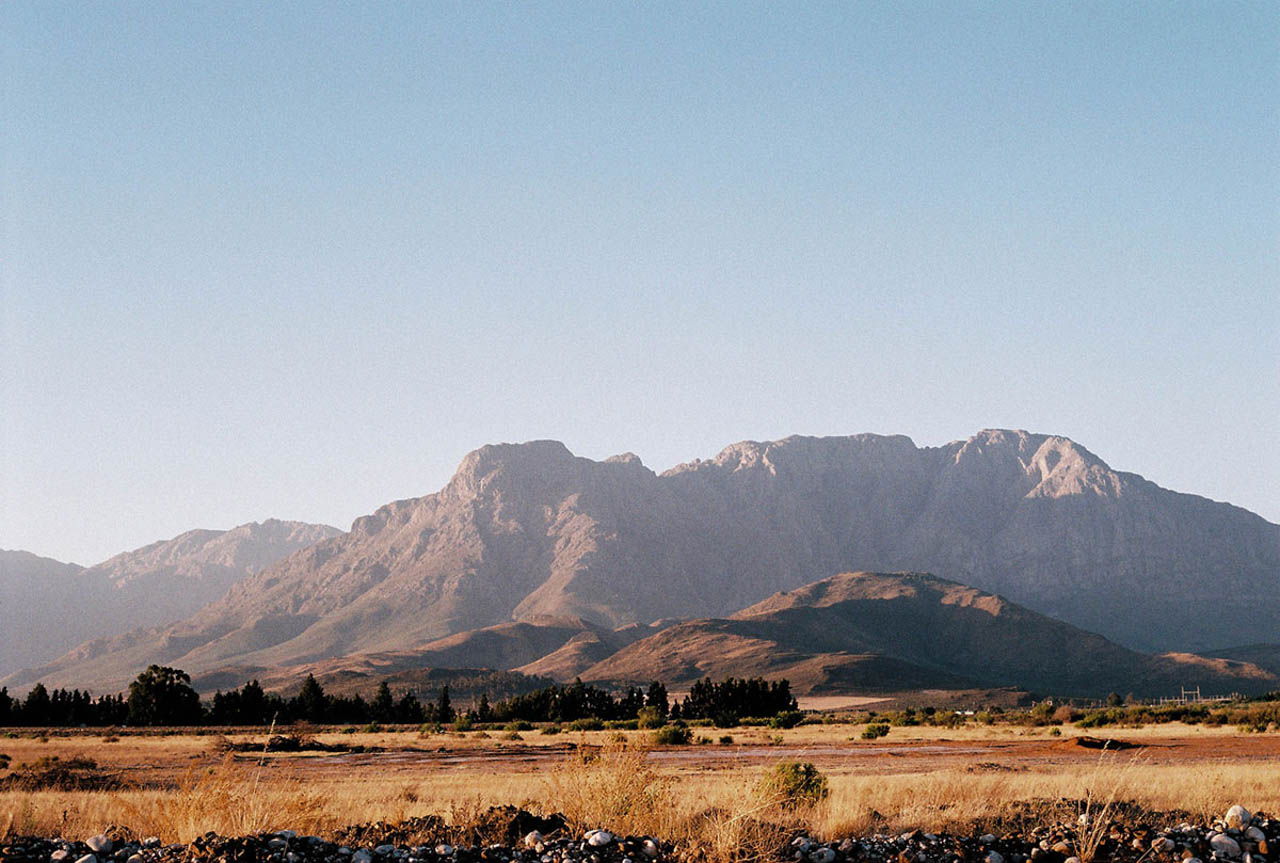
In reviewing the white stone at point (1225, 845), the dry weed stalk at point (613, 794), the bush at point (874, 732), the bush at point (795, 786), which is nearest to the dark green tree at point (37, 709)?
the bush at point (874, 732)

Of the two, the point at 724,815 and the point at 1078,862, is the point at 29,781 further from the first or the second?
the point at 1078,862

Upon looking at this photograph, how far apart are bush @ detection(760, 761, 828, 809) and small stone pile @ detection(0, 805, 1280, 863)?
252 cm

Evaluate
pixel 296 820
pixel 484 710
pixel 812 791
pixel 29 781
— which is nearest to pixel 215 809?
pixel 296 820

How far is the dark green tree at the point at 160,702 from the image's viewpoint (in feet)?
326

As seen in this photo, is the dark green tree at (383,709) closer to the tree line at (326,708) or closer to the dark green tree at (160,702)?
the tree line at (326,708)

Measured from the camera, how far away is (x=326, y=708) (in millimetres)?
107562

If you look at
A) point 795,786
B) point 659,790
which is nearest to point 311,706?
point 795,786

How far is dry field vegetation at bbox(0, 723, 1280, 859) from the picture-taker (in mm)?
14703

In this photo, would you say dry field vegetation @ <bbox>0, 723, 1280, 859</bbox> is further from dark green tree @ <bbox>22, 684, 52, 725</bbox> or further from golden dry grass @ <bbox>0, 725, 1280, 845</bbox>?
dark green tree @ <bbox>22, 684, 52, 725</bbox>

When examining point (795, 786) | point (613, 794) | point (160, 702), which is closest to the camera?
point (613, 794)

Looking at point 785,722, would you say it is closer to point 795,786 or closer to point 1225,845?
point 795,786

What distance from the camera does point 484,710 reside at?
338ft

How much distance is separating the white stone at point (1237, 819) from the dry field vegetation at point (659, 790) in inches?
68.0

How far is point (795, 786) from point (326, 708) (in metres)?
96.1
